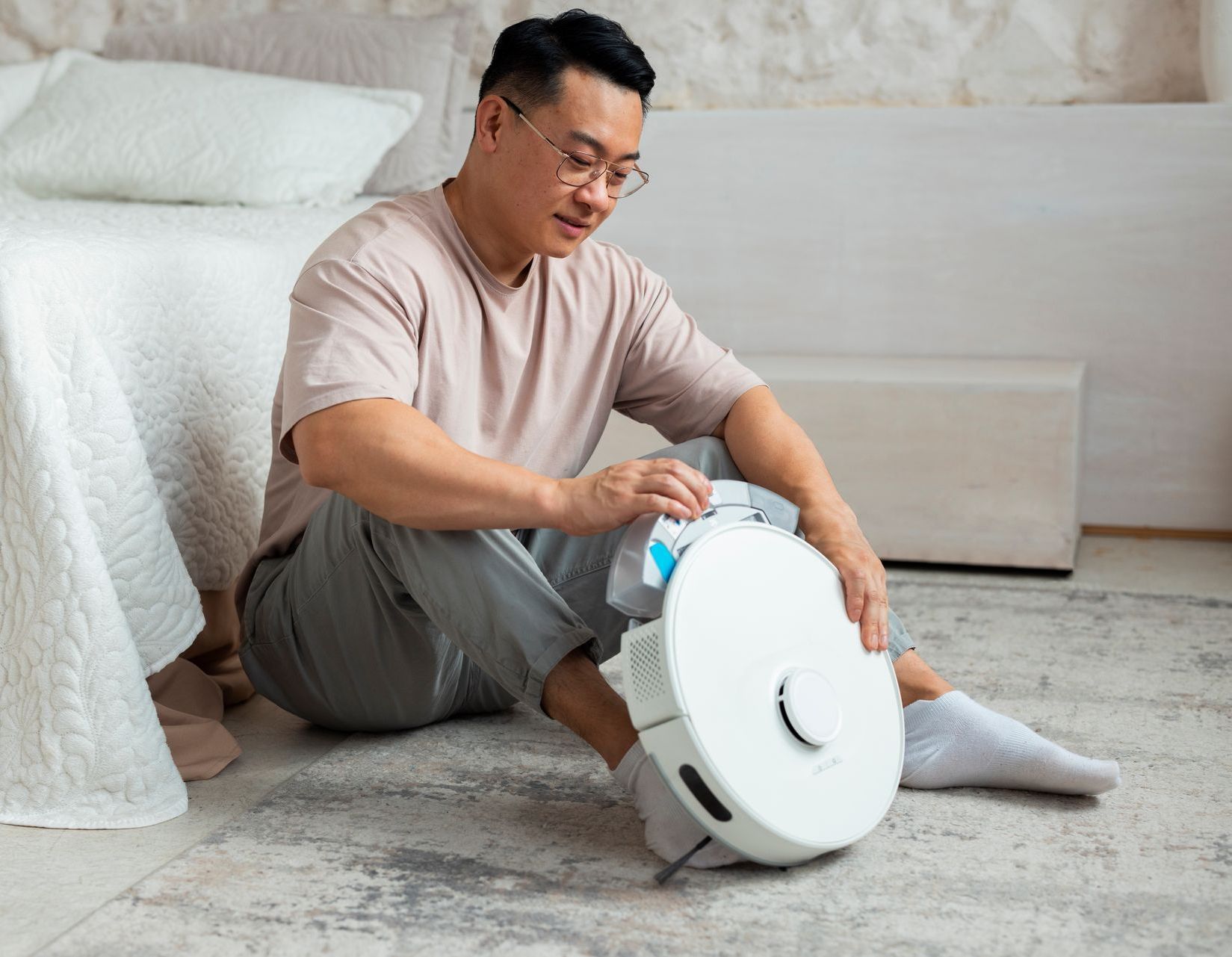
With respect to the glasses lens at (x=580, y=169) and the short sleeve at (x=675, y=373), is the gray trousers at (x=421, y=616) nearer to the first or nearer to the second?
the short sleeve at (x=675, y=373)

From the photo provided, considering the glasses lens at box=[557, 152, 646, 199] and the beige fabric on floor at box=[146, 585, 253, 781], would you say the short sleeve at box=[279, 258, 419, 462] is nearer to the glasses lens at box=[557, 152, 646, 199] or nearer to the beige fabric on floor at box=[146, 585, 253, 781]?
the glasses lens at box=[557, 152, 646, 199]

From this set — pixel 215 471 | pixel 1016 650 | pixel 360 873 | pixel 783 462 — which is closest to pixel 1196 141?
pixel 1016 650

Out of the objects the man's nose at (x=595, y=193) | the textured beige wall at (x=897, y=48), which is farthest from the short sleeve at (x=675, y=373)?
the textured beige wall at (x=897, y=48)

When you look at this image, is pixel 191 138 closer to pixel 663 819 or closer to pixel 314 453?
pixel 314 453

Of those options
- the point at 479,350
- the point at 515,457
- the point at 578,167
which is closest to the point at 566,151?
the point at 578,167

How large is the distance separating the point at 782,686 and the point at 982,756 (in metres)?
0.33

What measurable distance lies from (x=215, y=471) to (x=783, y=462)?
28.2 inches

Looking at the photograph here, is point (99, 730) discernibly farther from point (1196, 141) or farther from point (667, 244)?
point (1196, 141)

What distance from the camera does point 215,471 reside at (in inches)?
63.4

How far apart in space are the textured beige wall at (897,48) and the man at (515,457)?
1.37 meters

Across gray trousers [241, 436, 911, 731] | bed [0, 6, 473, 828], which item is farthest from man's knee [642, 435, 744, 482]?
bed [0, 6, 473, 828]

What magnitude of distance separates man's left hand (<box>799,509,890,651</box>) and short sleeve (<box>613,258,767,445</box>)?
0.25 m

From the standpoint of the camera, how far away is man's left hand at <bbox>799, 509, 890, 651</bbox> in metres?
1.23

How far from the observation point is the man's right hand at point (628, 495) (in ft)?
3.79
